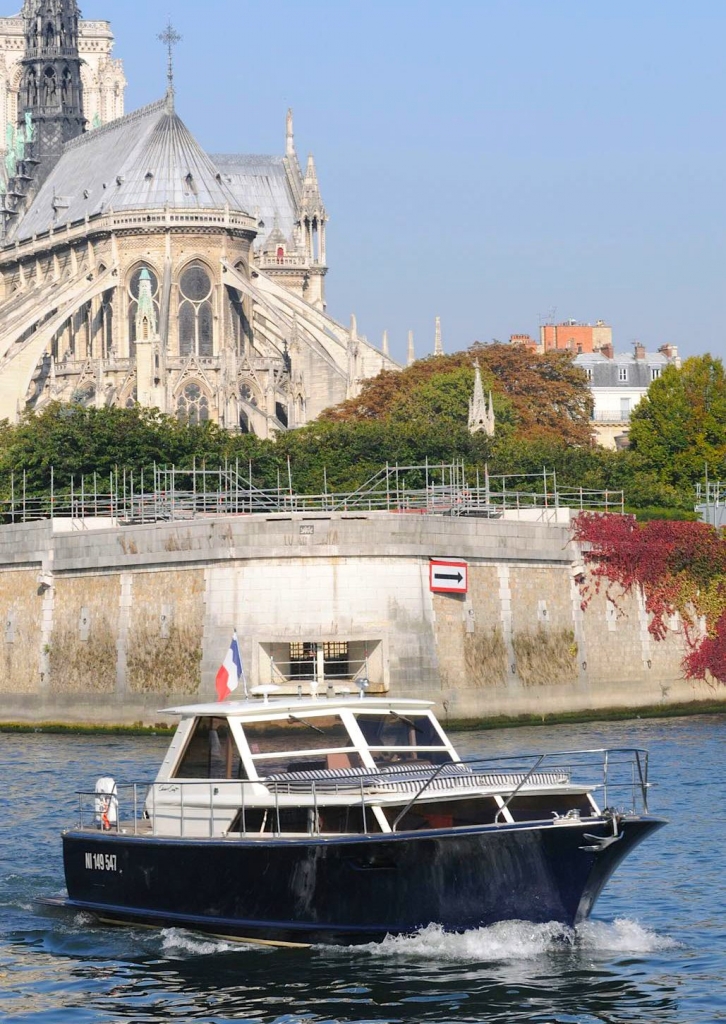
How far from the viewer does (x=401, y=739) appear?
107 feet

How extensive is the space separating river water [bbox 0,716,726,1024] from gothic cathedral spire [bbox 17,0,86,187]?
13133cm

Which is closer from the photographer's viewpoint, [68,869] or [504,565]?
[68,869]

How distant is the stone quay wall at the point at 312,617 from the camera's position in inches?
2325

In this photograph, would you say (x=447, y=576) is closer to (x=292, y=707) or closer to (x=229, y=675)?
(x=229, y=675)

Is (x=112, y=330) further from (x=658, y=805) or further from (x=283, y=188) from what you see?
(x=658, y=805)

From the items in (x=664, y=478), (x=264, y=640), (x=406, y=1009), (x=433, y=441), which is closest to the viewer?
(x=406, y=1009)

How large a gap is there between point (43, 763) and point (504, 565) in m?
15.7

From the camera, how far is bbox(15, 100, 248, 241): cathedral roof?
136125 mm

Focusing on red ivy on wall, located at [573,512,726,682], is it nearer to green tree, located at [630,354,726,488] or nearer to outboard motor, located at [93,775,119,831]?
green tree, located at [630,354,726,488]

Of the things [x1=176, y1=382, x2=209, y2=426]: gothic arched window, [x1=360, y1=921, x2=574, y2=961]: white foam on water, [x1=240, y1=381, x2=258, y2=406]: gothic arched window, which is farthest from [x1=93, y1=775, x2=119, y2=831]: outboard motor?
[x1=240, y1=381, x2=258, y2=406]: gothic arched window

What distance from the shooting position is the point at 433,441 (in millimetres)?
95188

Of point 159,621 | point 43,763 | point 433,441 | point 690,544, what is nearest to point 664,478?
point 433,441

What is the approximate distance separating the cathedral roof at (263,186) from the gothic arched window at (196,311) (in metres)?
32.7

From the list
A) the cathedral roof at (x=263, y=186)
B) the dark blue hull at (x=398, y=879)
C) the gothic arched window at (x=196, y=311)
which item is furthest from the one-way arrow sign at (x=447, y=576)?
the cathedral roof at (x=263, y=186)
